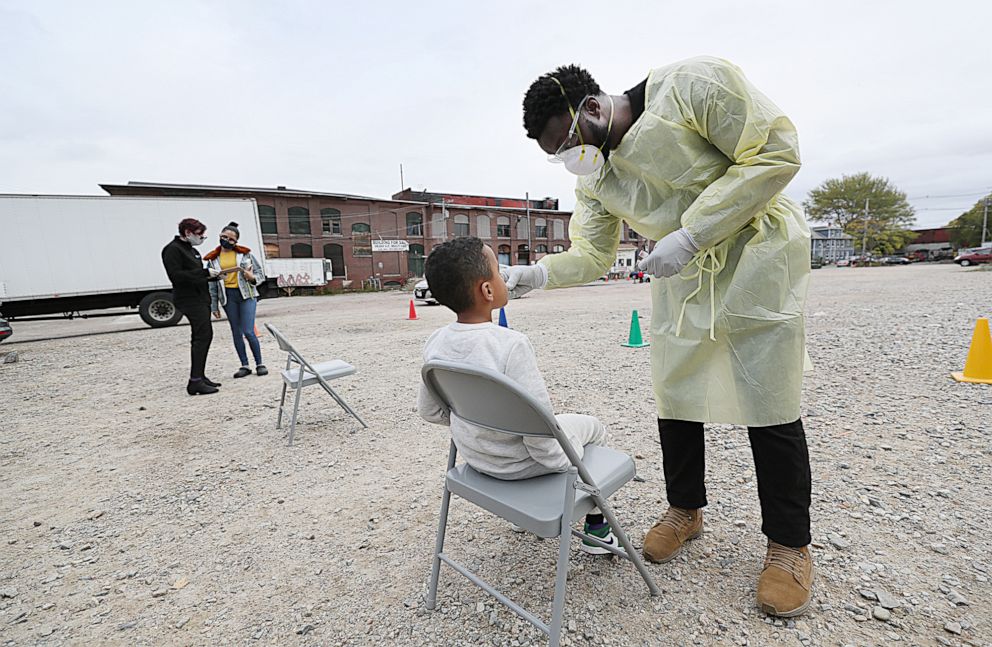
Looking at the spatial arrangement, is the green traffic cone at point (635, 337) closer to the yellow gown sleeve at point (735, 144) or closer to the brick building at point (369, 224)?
the yellow gown sleeve at point (735, 144)

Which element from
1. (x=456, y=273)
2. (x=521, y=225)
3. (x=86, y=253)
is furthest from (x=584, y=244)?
(x=521, y=225)

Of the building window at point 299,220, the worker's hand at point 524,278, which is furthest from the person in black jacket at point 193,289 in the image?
the building window at point 299,220

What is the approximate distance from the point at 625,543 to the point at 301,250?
119 ft

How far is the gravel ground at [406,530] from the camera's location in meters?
1.73

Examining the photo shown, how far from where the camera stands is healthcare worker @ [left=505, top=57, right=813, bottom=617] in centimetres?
149

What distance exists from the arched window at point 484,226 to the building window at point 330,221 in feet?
39.0

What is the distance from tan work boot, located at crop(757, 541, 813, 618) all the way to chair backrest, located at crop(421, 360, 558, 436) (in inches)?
43.3

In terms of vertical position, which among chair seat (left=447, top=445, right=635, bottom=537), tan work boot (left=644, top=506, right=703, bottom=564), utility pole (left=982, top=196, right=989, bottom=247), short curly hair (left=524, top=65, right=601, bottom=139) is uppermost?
utility pole (left=982, top=196, right=989, bottom=247)

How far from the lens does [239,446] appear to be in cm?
366

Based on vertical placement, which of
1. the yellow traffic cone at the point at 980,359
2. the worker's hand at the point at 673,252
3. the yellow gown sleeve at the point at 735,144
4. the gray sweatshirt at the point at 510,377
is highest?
the yellow gown sleeve at the point at 735,144

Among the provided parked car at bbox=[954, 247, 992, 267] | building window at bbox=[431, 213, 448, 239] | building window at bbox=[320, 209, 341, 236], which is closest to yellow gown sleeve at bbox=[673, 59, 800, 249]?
building window at bbox=[320, 209, 341, 236]

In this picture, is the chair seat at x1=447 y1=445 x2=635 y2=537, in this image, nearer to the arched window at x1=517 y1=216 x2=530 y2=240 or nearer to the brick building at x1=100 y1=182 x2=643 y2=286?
the brick building at x1=100 y1=182 x2=643 y2=286

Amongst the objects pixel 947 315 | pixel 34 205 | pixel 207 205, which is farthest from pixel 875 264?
pixel 34 205

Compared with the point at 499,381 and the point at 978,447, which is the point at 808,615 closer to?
the point at 499,381
